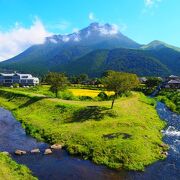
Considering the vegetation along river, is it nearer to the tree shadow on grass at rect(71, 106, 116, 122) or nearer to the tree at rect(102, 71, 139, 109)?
the tree shadow on grass at rect(71, 106, 116, 122)

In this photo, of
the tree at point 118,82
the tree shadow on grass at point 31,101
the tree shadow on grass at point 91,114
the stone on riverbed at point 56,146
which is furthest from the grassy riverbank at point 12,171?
the tree shadow on grass at point 31,101

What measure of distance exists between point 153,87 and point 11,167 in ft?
545

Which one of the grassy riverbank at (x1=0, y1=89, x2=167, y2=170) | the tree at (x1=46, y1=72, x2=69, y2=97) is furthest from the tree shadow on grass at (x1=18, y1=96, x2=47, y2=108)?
the grassy riverbank at (x1=0, y1=89, x2=167, y2=170)

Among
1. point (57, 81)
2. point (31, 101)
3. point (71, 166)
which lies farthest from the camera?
point (57, 81)

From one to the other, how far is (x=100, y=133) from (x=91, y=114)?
13878mm

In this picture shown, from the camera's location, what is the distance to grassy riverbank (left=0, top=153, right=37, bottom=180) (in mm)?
37562

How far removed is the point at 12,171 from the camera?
39594mm

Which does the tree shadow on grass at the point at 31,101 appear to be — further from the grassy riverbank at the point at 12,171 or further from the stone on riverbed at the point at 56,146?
the grassy riverbank at the point at 12,171

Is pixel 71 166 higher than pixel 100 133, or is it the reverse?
pixel 100 133

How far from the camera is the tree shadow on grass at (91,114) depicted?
68.1 metres

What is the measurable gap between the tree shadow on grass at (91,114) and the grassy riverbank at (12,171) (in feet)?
86.9

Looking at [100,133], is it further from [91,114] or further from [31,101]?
[31,101]

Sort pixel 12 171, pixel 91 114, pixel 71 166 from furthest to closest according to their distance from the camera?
1. pixel 91 114
2. pixel 71 166
3. pixel 12 171

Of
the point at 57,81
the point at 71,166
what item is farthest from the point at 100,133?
the point at 57,81
